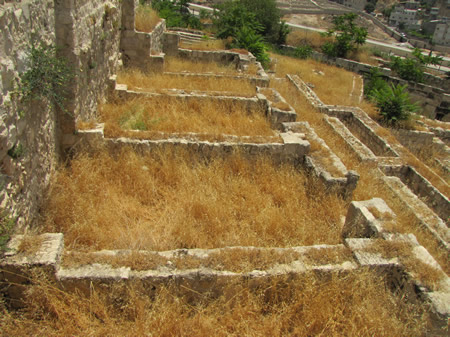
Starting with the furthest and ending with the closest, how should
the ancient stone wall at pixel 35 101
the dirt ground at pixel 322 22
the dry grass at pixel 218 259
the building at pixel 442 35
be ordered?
1. the building at pixel 442 35
2. the dirt ground at pixel 322 22
3. the ancient stone wall at pixel 35 101
4. the dry grass at pixel 218 259

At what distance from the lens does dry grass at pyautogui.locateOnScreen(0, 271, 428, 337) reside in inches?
113

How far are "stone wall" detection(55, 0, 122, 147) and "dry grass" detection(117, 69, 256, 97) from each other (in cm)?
124

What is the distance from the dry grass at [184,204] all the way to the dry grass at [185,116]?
1.02 meters

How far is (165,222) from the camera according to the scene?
13.8 ft

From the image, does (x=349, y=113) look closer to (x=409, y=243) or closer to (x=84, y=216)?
(x=409, y=243)

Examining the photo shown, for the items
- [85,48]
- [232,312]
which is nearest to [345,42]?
[85,48]

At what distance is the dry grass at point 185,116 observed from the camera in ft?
21.4

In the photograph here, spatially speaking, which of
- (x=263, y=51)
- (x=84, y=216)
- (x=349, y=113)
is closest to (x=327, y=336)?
(x=84, y=216)

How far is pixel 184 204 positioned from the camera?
4.61 meters

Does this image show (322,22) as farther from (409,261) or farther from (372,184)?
(409,261)

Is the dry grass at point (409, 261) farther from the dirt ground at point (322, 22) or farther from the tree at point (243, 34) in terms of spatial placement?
the dirt ground at point (322, 22)

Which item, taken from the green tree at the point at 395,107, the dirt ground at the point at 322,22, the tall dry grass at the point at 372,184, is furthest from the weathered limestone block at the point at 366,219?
the dirt ground at the point at 322,22

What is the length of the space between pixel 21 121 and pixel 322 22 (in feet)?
168

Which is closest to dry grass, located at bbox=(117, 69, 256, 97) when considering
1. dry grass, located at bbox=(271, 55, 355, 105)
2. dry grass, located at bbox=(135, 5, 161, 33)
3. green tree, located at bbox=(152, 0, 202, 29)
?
dry grass, located at bbox=(135, 5, 161, 33)
